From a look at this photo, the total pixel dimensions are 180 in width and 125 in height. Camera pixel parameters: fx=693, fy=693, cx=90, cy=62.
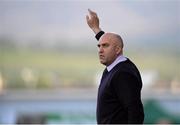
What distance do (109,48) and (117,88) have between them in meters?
0.26

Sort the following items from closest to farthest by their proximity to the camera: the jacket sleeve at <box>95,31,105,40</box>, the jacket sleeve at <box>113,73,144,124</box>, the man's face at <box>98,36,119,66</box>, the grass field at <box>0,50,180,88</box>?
the jacket sleeve at <box>113,73,144,124</box> → the man's face at <box>98,36,119,66</box> → the jacket sleeve at <box>95,31,105,40</box> → the grass field at <box>0,50,180,88</box>

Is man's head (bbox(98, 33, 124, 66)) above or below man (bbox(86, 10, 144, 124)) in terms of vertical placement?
above

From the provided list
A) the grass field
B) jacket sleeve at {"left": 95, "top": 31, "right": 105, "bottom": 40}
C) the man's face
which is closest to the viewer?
the man's face

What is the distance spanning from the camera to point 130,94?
4031mm

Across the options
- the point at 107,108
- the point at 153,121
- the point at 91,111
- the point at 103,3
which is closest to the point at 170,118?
the point at 153,121

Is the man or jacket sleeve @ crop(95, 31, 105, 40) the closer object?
the man

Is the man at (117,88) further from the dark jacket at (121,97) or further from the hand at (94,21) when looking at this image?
the hand at (94,21)

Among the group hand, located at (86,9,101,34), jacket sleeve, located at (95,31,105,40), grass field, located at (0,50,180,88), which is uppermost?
→ grass field, located at (0,50,180,88)

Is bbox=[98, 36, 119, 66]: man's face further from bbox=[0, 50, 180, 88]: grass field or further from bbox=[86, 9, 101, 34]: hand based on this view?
bbox=[0, 50, 180, 88]: grass field

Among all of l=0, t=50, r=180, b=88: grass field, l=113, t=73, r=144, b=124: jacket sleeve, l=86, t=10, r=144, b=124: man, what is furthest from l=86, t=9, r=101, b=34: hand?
l=0, t=50, r=180, b=88: grass field

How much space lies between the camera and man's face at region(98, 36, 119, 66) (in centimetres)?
420

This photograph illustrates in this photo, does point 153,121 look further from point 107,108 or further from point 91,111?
point 107,108

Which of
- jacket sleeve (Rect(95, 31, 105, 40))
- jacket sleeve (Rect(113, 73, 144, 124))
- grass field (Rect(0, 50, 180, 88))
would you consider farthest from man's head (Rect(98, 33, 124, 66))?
grass field (Rect(0, 50, 180, 88))

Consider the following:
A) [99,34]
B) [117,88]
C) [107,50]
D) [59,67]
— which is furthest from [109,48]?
[59,67]
